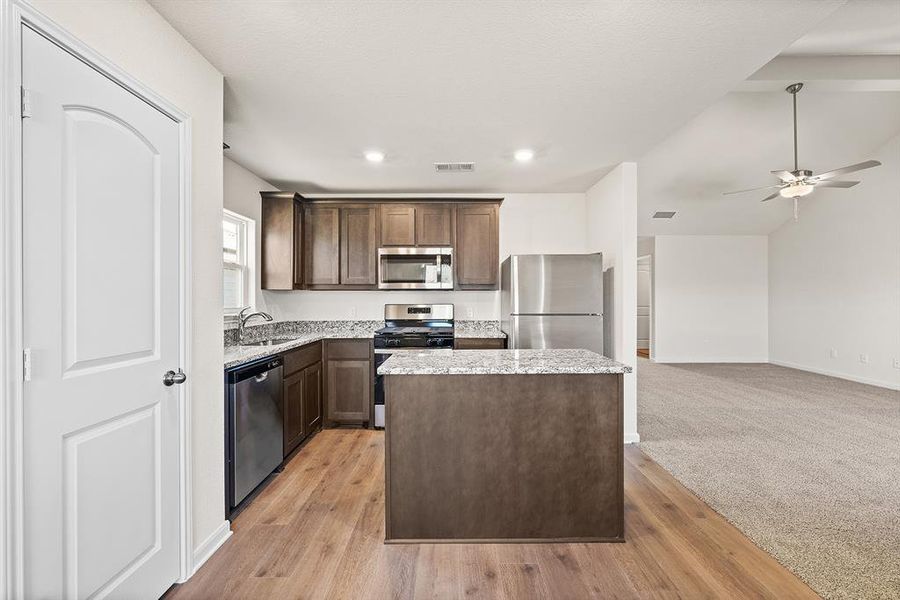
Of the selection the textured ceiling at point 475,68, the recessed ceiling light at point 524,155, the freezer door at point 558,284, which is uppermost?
the recessed ceiling light at point 524,155

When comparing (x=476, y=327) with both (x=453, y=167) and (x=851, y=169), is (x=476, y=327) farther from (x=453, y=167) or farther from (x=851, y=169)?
(x=851, y=169)

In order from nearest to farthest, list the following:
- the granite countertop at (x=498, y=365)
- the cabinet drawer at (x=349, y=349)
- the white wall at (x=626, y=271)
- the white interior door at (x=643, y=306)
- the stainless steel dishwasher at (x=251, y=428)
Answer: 1. the granite countertop at (x=498, y=365)
2. the stainless steel dishwasher at (x=251, y=428)
3. the white wall at (x=626, y=271)
4. the cabinet drawer at (x=349, y=349)
5. the white interior door at (x=643, y=306)

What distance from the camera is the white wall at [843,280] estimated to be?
18.3ft

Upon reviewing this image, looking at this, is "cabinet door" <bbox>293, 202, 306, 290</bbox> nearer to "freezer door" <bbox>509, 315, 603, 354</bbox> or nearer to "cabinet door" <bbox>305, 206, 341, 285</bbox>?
"cabinet door" <bbox>305, 206, 341, 285</bbox>

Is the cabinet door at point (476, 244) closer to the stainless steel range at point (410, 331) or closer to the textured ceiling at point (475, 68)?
the stainless steel range at point (410, 331)

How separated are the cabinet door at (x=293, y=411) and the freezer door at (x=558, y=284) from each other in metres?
1.96

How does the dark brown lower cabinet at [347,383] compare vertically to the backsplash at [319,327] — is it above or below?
below

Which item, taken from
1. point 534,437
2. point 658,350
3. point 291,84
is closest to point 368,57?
point 291,84

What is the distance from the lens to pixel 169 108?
180 cm

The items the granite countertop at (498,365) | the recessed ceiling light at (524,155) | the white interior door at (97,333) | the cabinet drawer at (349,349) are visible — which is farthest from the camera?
the cabinet drawer at (349,349)

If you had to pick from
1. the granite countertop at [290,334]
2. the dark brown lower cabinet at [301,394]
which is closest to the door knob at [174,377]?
the granite countertop at [290,334]

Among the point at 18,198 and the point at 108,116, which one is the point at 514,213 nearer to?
the point at 108,116

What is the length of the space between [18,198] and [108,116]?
0.50 metres

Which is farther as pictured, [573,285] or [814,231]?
[814,231]
